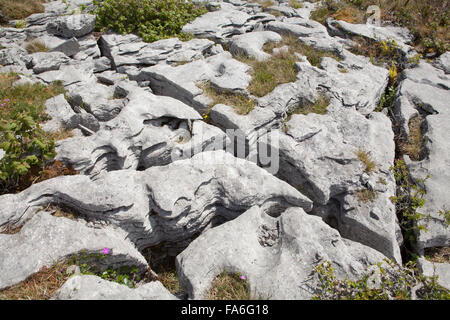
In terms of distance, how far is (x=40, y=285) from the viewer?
14.9ft

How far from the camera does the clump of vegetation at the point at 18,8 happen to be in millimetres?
13613

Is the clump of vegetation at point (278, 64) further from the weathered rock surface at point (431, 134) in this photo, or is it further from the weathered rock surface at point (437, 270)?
the weathered rock surface at point (437, 270)

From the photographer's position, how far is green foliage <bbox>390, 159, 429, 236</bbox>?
7344 mm

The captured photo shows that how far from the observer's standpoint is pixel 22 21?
44.1ft

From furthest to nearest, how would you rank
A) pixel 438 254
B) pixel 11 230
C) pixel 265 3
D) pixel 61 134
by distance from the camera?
pixel 265 3
pixel 61 134
pixel 438 254
pixel 11 230

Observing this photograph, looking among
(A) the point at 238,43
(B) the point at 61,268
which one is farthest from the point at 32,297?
(A) the point at 238,43

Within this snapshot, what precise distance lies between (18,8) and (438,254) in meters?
20.4

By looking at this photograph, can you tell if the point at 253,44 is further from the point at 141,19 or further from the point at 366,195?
the point at 366,195

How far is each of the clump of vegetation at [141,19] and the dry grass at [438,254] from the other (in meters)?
12.8

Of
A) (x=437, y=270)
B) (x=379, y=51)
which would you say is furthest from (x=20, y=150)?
(x=379, y=51)

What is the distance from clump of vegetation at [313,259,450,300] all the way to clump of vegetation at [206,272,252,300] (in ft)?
4.13

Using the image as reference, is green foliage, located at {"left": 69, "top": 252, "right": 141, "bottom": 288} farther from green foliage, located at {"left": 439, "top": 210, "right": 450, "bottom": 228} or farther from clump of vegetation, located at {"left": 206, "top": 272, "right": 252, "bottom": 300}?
green foliage, located at {"left": 439, "top": 210, "right": 450, "bottom": 228}

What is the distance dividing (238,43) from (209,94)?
4263 millimetres

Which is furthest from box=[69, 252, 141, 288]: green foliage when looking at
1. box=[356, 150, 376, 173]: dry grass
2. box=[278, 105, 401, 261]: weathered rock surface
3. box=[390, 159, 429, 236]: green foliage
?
box=[390, 159, 429, 236]: green foliage
